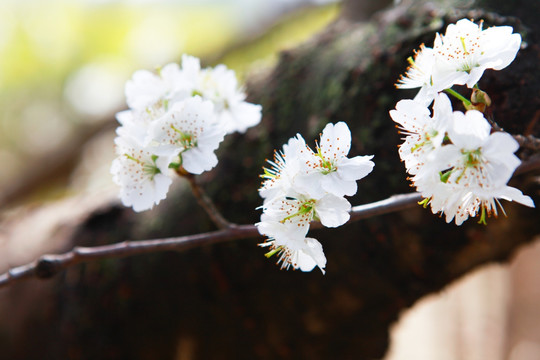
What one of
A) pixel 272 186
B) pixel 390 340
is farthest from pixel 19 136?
pixel 272 186

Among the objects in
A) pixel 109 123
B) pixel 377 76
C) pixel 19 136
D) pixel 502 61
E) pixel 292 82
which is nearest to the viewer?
pixel 502 61

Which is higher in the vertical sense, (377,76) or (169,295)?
(377,76)

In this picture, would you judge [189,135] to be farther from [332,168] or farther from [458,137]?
[458,137]

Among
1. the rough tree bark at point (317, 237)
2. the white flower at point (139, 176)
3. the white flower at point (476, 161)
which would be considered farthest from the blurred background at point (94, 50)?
the white flower at point (476, 161)

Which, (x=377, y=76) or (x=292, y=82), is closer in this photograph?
(x=377, y=76)

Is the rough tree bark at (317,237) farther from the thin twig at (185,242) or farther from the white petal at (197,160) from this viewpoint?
the white petal at (197,160)

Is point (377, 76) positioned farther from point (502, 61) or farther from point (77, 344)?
point (77, 344)
